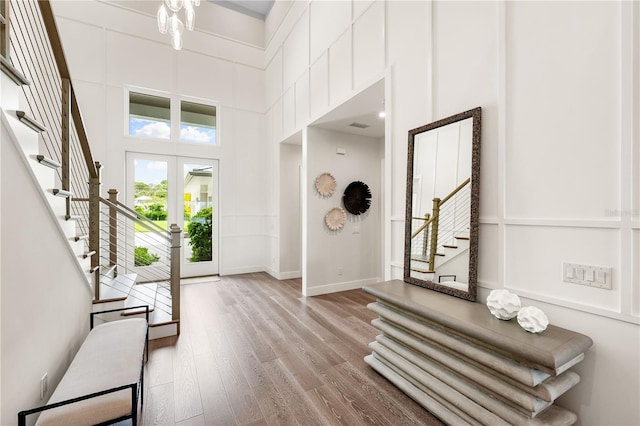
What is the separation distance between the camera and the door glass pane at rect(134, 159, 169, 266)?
5028mm

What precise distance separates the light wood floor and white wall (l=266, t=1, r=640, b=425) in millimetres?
1071

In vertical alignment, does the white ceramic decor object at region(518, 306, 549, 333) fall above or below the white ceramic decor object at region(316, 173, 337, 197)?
below

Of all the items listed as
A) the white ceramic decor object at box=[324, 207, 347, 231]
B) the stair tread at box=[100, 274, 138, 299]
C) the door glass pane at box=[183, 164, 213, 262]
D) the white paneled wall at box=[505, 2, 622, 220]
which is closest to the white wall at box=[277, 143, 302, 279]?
the white ceramic decor object at box=[324, 207, 347, 231]

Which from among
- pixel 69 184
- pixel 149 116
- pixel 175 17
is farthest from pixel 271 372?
pixel 149 116

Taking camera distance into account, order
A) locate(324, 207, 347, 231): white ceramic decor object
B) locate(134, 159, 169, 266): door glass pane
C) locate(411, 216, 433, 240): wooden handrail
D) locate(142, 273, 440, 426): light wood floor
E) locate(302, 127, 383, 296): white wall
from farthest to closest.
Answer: locate(134, 159, 169, 266): door glass pane → locate(324, 207, 347, 231): white ceramic decor object → locate(302, 127, 383, 296): white wall → locate(411, 216, 433, 240): wooden handrail → locate(142, 273, 440, 426): light wood floor

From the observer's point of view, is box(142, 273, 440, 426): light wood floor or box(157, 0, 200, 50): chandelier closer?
box(142, 273, 440, 426): light wood floor

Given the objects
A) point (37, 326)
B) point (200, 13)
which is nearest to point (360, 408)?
point (37, 326)

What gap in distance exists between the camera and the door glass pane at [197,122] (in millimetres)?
5469

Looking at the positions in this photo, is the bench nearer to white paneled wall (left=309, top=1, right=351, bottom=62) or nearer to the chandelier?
the chandelier

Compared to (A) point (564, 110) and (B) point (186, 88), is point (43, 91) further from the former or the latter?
(A) point (564, 110)

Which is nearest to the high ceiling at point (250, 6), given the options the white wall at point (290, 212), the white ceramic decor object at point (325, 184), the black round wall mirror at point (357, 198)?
the white wall at point (290, 212)

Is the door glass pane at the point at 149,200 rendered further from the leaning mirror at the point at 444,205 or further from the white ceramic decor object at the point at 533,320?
the white ceramic decor object at the point at 533,320

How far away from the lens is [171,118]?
532 centimetres

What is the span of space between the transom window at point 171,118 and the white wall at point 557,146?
454 cm
